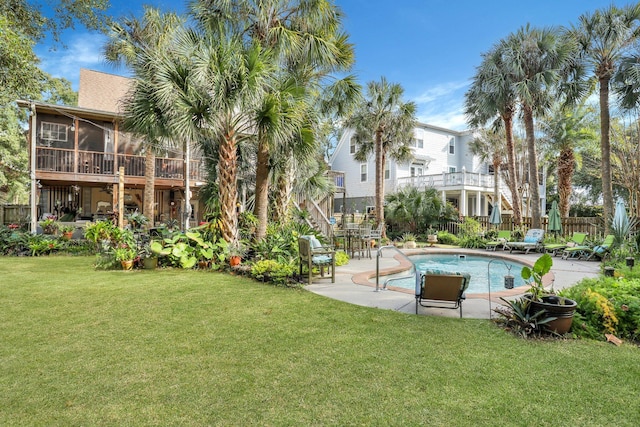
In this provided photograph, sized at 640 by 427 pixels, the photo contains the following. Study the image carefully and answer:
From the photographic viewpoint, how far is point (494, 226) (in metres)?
19.5

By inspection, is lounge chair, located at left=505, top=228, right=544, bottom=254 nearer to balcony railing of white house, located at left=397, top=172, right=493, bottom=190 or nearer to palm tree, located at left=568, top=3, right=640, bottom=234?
palm tree, located at left=568, top=3, right=640, bottom=234

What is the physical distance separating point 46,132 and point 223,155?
453 inches

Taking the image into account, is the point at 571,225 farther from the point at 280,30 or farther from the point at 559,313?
the point at 280,30

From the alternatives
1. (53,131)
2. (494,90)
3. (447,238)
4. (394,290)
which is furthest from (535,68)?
(53,131)

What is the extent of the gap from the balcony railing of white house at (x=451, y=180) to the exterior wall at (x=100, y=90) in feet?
59.4

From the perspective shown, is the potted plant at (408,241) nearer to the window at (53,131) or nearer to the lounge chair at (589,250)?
the lounge chair at (589,250)

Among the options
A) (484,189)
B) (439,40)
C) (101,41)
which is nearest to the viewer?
(101,41)

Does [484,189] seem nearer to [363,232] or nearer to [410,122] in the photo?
[410,122]

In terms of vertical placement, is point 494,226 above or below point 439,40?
below

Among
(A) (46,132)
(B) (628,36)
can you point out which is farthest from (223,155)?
(B) (628,36)

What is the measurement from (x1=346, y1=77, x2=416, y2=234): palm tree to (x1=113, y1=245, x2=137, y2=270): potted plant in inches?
442

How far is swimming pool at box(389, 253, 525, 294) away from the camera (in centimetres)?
827

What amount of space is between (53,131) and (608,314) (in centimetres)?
1983

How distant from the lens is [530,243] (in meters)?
13.9
